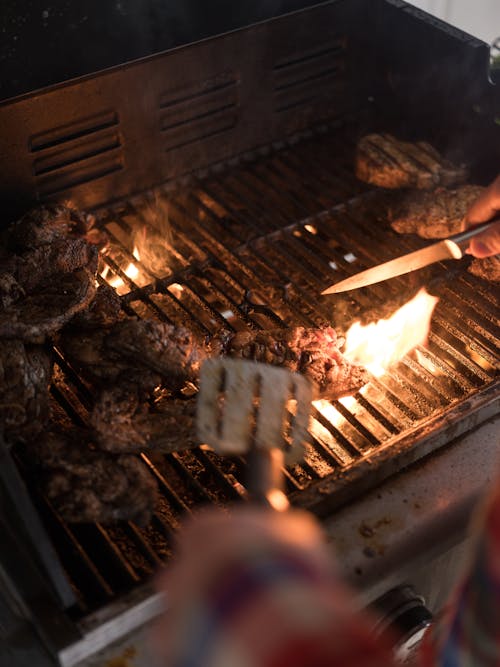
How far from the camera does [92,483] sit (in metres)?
2.21

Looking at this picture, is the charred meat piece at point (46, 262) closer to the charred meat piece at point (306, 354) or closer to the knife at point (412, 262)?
the charred meat piece at point (306, 354)

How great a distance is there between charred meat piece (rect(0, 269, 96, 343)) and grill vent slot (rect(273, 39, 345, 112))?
1590mm

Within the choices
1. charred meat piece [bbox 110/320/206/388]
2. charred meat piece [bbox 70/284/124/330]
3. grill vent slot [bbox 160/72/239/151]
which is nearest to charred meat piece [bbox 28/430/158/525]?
charred meat piece [bbox 110/320/206/388]

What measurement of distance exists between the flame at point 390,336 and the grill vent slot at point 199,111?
4.18 feet

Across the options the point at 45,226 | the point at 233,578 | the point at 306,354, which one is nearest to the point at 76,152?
the point at 45,226

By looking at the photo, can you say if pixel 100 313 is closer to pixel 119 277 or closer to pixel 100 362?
pixel 100 362

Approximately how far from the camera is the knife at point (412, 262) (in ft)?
9.69

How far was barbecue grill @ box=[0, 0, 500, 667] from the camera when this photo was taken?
2.21 m

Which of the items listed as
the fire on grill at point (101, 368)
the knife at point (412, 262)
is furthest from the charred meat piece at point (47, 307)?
the knife at point (412, 262)

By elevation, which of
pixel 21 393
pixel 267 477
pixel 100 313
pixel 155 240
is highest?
pixel 155 240

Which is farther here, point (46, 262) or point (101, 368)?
point (46, 262)

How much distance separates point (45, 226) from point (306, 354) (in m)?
1.19

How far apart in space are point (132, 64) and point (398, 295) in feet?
4.75

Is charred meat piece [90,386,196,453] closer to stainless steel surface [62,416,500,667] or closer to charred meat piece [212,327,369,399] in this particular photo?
charred meat piece [212,327,369,399]
